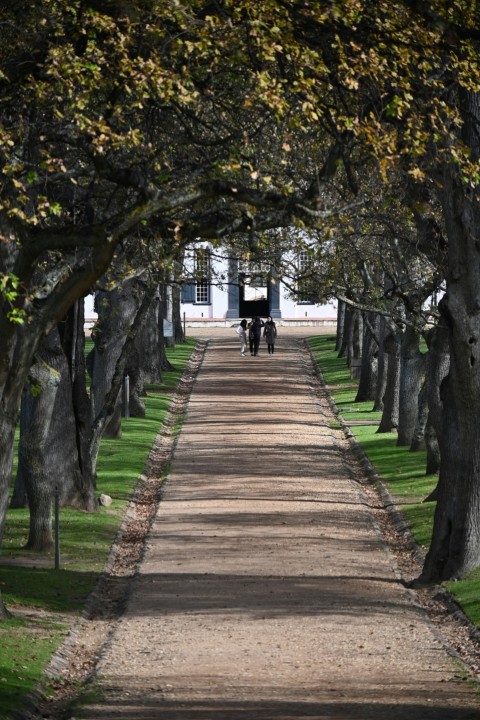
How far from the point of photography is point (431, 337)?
2908 cm

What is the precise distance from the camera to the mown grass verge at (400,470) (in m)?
17.9

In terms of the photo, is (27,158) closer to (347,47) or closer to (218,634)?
(347,47)

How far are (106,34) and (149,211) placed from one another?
3064 mm

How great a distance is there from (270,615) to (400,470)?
45.7ft

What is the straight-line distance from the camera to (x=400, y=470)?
Answer: 3006cm

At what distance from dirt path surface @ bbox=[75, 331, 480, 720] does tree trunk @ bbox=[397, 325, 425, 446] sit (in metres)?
3.10

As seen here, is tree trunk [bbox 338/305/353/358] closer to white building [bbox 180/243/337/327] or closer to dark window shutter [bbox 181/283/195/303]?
white building [bbox 180/243/337/327]

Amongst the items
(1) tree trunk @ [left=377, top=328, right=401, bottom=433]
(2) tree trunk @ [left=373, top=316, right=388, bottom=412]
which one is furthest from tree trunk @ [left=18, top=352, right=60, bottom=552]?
(2) tree trunk @ [left=373, top=316, right=388, bottom=412]

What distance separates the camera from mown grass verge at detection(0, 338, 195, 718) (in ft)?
44.7

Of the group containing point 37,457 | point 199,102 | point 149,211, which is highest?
point 199,102

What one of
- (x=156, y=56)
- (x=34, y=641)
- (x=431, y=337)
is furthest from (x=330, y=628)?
(x=431, y=337)

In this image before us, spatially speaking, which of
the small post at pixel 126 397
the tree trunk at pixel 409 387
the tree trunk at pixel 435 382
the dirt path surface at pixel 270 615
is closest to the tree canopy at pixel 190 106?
the dirt path surface at pixel 270 615

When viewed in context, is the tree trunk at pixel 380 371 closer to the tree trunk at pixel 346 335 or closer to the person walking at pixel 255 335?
the tree trunk at pixel 346 335

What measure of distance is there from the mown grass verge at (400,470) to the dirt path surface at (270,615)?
63cm
